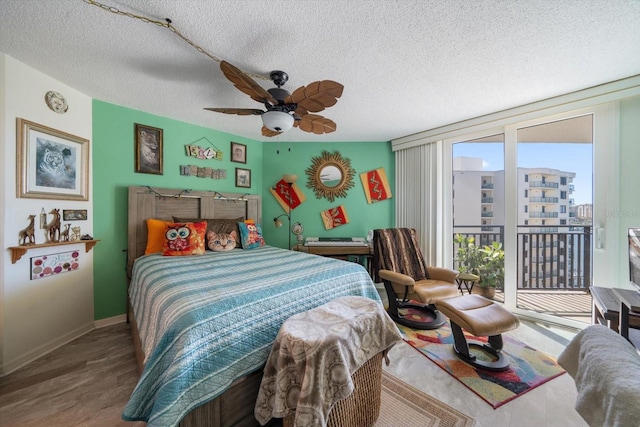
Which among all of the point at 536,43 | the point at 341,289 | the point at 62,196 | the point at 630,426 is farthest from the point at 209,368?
the point at 536,43

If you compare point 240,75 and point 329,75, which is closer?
point 240,75

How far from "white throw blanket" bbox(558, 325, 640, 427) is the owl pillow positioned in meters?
2.80

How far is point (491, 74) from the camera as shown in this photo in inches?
76.3

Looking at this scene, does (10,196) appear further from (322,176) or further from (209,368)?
(322,176)

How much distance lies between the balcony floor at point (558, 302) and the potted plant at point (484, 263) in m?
0.21

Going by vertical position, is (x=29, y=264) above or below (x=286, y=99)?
below

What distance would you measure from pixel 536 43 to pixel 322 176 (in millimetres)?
2732

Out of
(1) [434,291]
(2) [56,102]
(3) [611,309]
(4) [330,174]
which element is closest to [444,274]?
(1) [434,291]

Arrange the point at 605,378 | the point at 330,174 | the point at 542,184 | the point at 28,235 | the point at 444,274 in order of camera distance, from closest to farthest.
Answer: the point at 605,378 → the point at 28,235 → the point at 444,274 → the point at 542,184 → the point at 330,174

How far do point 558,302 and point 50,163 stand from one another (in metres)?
5.86

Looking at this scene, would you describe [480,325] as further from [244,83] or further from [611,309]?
[244,83]

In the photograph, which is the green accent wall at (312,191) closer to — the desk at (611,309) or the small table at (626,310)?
the desk at (611,309)

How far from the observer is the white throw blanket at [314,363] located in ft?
3.27

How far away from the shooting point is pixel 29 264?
1.92m
